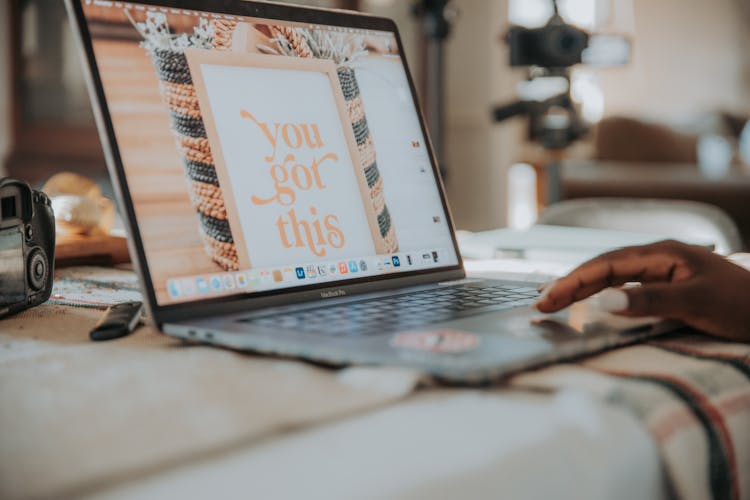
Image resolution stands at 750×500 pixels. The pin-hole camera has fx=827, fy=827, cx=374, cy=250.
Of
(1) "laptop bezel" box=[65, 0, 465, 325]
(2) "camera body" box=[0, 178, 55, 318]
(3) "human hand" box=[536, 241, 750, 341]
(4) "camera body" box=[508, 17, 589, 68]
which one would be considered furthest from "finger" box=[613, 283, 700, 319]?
(4) "camera body" box=[508, 17, 589, 68]

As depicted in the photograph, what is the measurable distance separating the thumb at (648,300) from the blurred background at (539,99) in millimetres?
1433

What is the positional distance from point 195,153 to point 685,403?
0.39 meters

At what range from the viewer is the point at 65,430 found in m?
0.34

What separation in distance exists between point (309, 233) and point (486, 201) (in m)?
4.26

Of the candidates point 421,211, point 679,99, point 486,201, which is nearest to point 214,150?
point 421,211

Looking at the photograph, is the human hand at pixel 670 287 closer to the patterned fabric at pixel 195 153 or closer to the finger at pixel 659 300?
the finger at pixel 659 300

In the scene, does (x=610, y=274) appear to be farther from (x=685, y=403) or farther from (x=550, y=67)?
(x=550, y=67)

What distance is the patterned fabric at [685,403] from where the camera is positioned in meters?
0.39

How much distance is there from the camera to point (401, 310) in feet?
1.92

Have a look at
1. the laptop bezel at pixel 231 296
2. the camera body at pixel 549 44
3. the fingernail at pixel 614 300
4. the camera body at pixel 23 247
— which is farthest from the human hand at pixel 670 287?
the camera body at pixel 549 44

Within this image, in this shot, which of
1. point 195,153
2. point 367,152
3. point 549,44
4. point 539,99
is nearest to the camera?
point 195,153

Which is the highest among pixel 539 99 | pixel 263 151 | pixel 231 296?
pixel 539 99

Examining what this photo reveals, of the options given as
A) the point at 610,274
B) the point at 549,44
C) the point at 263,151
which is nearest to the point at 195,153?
the point at 263,151

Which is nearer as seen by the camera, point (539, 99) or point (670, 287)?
point (670, 287)
